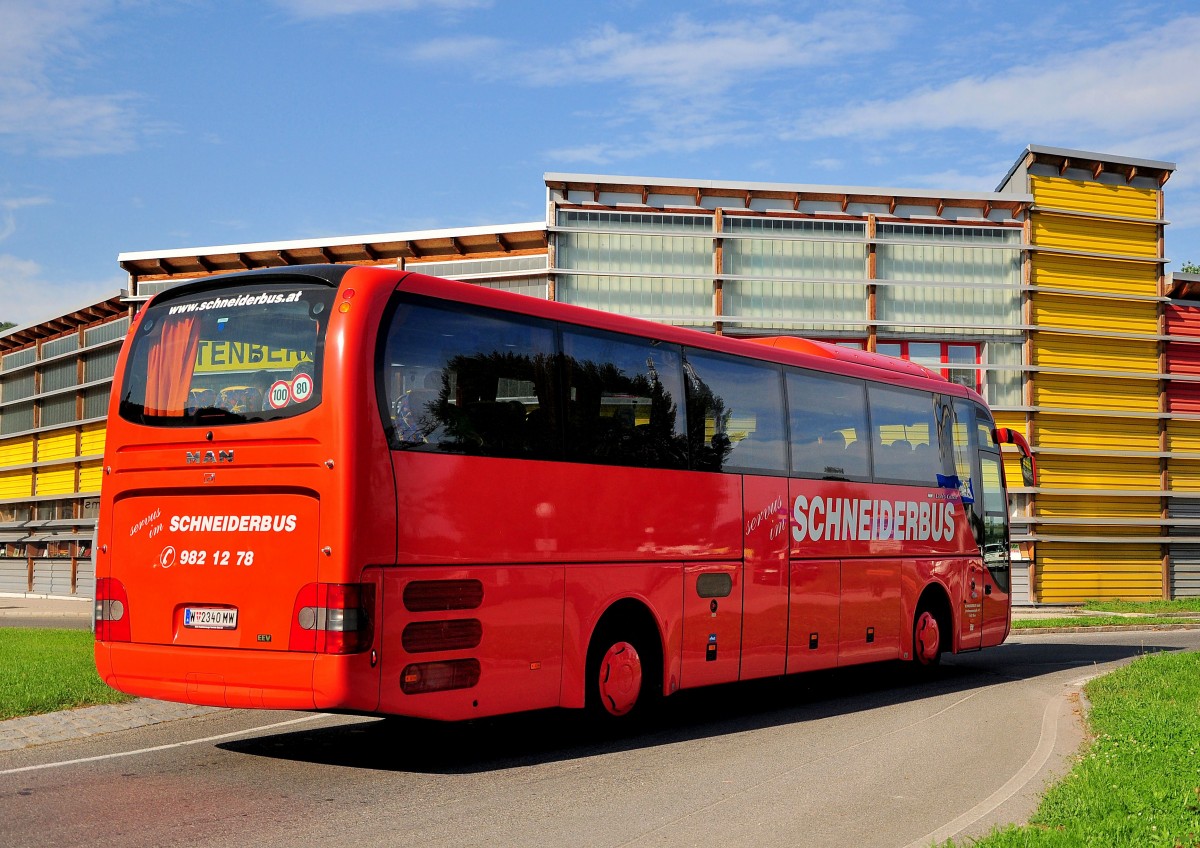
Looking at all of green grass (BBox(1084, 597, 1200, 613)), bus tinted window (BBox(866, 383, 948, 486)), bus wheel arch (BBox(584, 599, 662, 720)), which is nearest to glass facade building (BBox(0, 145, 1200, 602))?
green grass (BBox(1084, 597, 1200, 613))

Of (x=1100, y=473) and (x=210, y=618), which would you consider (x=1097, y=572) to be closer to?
(x=1100, y=473)

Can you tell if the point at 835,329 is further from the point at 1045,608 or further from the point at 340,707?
the point at 340,707

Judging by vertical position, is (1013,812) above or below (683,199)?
below

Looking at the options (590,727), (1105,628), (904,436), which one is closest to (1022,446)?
(904,436)

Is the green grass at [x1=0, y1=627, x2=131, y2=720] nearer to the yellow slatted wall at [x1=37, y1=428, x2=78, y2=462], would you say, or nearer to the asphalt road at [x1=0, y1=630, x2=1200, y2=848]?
the asphalt road at [x1=0, y1=630, x2=1200, y2=848]

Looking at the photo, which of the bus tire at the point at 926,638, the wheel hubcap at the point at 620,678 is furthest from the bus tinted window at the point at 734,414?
the bus tire at the point at 926,638

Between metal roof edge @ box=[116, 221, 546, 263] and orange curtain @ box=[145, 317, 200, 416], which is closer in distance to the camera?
orange curtain @ box=[145, 317, 200, 416]

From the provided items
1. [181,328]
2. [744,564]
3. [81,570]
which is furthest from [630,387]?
[81,570]

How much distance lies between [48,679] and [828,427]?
866 centimetres

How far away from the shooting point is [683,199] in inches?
1260

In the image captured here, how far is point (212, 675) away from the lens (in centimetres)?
873

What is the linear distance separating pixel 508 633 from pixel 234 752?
7.62ft

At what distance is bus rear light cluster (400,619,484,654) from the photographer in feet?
28.2

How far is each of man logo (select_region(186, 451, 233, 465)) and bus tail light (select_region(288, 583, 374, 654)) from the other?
117 cm
